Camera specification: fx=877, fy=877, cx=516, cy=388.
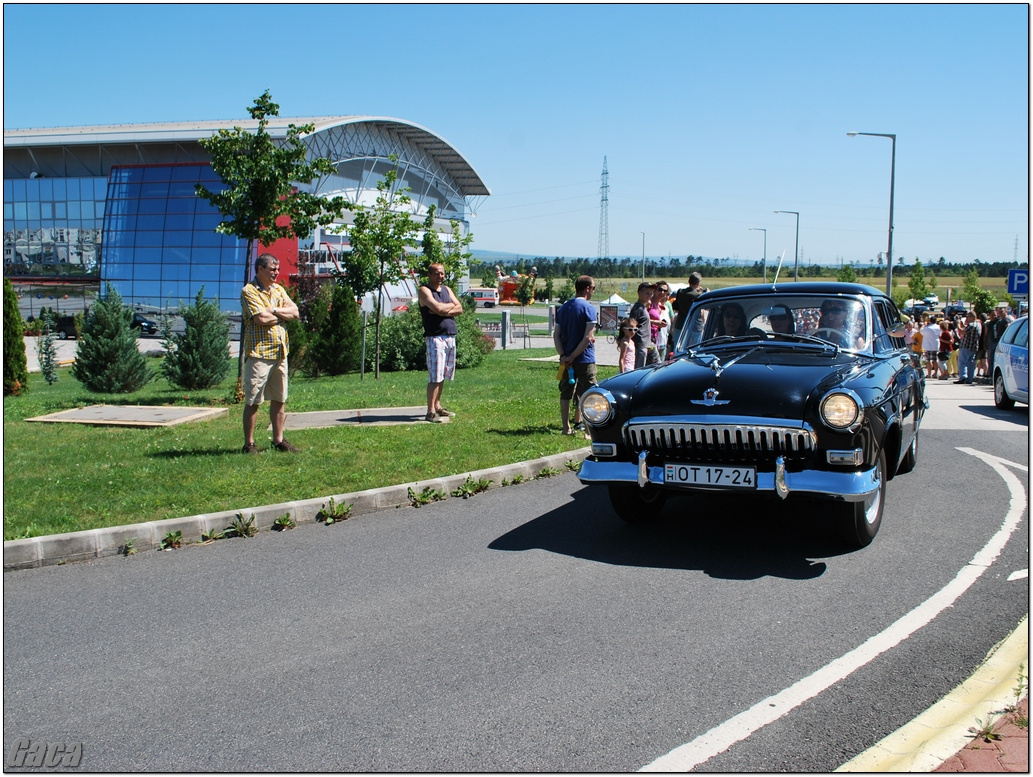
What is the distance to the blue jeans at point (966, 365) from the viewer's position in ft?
69.0

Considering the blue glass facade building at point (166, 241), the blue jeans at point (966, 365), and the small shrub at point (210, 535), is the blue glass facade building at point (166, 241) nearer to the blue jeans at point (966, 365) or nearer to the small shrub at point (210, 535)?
the blue jeans at point (966, 365)

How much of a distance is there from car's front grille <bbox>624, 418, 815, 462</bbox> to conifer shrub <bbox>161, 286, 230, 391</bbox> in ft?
39.0

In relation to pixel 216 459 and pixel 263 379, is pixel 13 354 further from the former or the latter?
pixel 263 379

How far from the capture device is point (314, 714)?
349 cm

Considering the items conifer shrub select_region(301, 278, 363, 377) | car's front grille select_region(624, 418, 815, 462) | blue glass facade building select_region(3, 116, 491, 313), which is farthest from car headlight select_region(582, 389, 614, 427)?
blue glass facade building select_region(3, 116, 491, 313)

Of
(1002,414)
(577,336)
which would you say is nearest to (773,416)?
(577,336)

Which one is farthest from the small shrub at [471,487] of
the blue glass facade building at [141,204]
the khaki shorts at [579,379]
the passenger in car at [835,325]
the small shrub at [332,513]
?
the blue glass facade building at [141,204]

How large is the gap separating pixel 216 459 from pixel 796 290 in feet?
17.6

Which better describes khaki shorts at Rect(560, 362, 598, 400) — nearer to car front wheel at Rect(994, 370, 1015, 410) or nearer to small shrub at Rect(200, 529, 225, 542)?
small shrub at Rect(200, 529, 225, 542)

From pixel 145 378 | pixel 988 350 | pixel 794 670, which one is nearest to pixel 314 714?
pixel 794 670

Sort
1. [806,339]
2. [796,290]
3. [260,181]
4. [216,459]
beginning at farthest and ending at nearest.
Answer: [260,181] < [216,459] < [796,290] < [806,339]

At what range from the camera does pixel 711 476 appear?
18.0 feet

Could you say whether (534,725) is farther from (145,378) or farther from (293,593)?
(145,378)

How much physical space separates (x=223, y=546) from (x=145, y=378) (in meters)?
11.4
